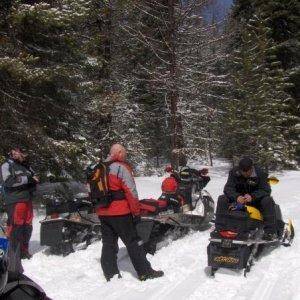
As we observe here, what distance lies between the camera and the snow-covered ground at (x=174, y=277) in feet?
19.5

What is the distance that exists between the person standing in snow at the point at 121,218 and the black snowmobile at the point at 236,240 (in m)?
0.78

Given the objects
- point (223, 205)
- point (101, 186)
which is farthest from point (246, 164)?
point (101, 186)

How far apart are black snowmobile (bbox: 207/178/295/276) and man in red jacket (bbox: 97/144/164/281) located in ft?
2.56

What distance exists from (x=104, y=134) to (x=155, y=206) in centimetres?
1249

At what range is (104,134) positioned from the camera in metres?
20.6

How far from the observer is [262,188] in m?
7.55

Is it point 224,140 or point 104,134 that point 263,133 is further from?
point 104,134

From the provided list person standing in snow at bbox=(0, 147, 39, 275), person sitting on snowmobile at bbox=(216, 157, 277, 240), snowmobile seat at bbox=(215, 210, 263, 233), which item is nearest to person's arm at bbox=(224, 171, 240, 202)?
person sitting on snowmobile at bbox=(216, 157, 277, 240)

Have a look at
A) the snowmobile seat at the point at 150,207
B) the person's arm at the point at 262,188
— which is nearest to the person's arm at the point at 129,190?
the snowmobile seat at the point at 150,207

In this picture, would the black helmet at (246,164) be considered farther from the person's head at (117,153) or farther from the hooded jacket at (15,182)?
the hooded jacket at (15,182)

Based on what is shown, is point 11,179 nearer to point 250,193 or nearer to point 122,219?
point 122,219

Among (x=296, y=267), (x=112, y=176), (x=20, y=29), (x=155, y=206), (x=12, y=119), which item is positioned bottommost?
(x=296, y=267)

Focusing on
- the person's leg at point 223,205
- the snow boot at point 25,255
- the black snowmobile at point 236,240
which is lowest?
the snow boot at point 25,255

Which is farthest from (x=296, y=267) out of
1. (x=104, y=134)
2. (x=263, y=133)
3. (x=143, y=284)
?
(x=263, y=133)
